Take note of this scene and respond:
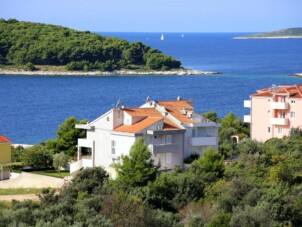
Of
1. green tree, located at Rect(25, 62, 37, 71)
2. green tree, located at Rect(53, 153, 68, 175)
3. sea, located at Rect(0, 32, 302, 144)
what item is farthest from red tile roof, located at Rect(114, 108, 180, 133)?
green tree, located at Rect(25, 62, 37, 71)

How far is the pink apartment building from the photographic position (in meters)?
38.2

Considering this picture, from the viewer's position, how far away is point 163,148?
29.0 metres

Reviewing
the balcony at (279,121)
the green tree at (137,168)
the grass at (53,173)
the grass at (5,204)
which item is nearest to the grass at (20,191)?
the grass at (53,173)

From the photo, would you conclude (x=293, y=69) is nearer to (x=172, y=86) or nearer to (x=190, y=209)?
(x=172, y=86)

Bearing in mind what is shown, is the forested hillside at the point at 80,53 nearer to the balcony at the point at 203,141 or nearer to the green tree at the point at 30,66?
the green tree at the point at 30,66

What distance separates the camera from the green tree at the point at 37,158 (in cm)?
3039

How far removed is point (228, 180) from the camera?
2673 cm

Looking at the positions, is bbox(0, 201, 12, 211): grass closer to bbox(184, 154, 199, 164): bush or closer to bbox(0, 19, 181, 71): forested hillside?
bbox(184, 154, 199, 164): bush

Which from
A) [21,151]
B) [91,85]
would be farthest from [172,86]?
[21,151]

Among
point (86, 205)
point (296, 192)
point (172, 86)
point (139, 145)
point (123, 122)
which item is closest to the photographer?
point (86, 205)

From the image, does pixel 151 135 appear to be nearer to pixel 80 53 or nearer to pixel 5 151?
pixel 5 151

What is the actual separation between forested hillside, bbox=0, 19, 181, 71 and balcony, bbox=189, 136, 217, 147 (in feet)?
299

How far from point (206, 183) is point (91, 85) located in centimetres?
7594

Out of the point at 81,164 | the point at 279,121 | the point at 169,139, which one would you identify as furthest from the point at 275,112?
the point at 81,164
